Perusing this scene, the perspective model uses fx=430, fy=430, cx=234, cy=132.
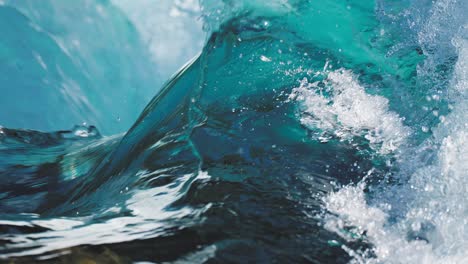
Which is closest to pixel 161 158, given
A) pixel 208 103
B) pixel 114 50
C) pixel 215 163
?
pixel 215 163

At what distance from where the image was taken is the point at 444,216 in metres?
1.67

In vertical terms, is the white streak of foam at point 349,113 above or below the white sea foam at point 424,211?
above

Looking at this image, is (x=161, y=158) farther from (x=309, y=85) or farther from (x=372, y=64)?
(x=372, y=64)

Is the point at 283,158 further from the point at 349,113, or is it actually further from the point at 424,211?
the point at 424,211

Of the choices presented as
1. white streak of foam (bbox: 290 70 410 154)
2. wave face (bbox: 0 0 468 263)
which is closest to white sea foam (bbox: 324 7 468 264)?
wave face (bbox: 0 0 468 263)

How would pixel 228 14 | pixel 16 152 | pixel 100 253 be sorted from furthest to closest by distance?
pixel 16 152, pixel 228 14, pixel 100 253

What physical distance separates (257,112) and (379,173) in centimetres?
87

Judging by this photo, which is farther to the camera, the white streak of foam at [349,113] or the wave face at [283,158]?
the white streak of foam at [349,113]

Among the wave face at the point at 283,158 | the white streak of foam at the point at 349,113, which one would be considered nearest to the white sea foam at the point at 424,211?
the wave face at the point at 283,158

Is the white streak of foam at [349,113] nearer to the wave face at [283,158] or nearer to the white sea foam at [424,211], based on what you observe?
the wave face at [283,158]

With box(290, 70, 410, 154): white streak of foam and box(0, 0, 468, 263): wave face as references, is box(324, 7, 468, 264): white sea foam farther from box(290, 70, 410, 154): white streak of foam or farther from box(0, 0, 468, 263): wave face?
box(290, 70, 410, 154): white streak of foam

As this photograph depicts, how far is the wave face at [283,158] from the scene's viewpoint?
139 centimetres

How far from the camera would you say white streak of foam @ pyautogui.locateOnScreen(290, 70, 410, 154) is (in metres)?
2.46

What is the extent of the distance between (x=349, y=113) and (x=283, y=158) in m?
0.59
